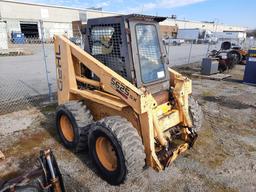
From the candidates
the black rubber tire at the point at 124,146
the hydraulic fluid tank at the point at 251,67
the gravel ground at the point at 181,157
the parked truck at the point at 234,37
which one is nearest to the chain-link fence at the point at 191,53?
the parked truck at the point at 234,37

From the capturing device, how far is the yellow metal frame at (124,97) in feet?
9.90

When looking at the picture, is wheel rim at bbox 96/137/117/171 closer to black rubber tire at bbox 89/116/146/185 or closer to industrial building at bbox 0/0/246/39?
black rubber tire at bbox 89/116/146/185

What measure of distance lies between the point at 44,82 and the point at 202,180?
789 cm

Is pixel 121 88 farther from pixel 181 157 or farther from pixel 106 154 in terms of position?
pixel 181 157

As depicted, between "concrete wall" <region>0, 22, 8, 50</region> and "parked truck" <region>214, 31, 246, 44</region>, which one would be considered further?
"concrete wall" <region>0, 22, 8, 50</region>

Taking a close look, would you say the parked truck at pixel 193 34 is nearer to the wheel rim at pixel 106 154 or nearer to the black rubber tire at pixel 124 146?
the wheel rim at pixel 106 154

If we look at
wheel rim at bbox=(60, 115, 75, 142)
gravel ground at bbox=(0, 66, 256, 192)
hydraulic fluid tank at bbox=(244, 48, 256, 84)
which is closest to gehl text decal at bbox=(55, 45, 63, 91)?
wheel rim at bbox=(60, 115, 75, 142)

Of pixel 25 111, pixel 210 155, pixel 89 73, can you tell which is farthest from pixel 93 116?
pixel 25 111

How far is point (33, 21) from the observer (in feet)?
122

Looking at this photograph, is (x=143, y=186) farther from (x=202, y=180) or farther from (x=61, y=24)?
(x=61, y=24)

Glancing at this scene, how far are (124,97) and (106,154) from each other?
101 centimetres

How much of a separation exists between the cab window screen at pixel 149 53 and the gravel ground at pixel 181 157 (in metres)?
1.55

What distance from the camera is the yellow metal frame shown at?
302cm

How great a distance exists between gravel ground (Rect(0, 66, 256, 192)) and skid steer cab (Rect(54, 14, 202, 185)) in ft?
0.97
